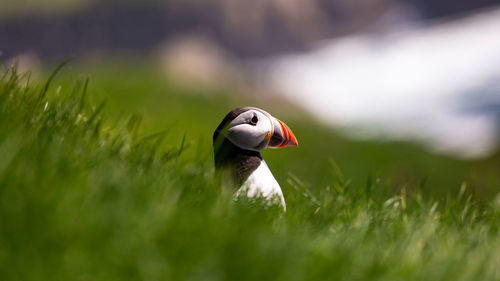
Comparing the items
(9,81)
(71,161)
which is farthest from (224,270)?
(9,81)

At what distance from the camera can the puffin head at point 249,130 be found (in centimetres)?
281

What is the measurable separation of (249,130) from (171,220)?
1220 mm

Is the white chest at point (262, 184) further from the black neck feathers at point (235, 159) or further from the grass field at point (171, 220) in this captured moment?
the grass field at point (171, 220)

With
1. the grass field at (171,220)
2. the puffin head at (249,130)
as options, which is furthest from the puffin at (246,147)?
the grass field at (171,220)

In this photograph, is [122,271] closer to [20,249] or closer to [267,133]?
[20,249]

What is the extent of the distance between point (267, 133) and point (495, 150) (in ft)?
80.9

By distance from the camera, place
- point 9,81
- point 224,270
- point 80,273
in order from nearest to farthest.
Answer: point 80,273 < point 224,270 < point 9,81

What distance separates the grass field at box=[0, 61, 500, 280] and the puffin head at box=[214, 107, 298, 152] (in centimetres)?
16

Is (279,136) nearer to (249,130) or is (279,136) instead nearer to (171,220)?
(249,130)

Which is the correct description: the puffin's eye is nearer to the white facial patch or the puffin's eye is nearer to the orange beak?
the white facial patch

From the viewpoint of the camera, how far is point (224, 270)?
1541 millimetres

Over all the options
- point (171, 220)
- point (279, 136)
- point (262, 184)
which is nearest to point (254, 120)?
point (279, 136)

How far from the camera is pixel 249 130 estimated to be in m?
2.79

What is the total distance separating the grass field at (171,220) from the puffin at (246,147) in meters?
0.13
